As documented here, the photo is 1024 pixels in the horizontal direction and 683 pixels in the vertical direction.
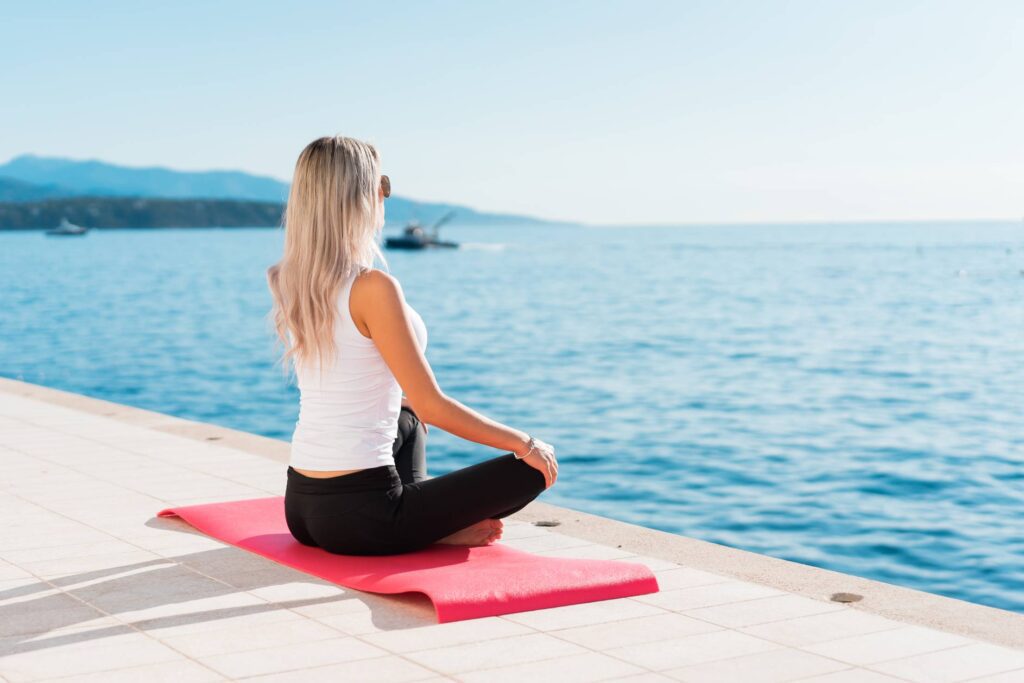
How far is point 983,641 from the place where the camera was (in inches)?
140

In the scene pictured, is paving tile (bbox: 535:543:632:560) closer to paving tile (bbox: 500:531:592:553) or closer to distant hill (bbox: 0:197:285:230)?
paving tile (bbox: 500:531:592:553)

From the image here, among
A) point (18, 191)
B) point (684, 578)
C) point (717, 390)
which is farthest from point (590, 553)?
point (18, 191)

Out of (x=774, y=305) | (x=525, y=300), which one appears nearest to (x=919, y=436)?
(x=774, y=305)

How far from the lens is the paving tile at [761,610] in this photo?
146 inches

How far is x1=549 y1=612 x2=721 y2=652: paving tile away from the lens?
3451mm

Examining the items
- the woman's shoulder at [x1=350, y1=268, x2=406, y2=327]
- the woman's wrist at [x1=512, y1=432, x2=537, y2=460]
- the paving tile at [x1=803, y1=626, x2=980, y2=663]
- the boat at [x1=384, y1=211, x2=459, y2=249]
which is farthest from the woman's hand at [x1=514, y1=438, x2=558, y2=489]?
the boat at [x1=384, y1=211, x2=459, y2=249]

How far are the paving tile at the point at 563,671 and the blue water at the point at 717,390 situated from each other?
1616mm

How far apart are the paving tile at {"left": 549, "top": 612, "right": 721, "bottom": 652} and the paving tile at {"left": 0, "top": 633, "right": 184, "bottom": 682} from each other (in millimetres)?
1134

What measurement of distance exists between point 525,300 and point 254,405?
27923mm

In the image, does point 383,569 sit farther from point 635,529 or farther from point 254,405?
point 254,405

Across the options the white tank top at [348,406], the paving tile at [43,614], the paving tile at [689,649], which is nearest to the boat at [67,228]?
the paving tile at [43,614]

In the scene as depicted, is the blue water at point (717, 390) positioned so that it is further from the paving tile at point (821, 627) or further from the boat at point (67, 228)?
the boat at point (67, 228)

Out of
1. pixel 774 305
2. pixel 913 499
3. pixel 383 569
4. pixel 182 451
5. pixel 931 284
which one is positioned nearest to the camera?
pixel 383 569

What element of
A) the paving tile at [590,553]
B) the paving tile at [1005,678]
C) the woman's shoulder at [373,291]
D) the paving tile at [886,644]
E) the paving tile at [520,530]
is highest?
the woman's shoulder at [373,291]
